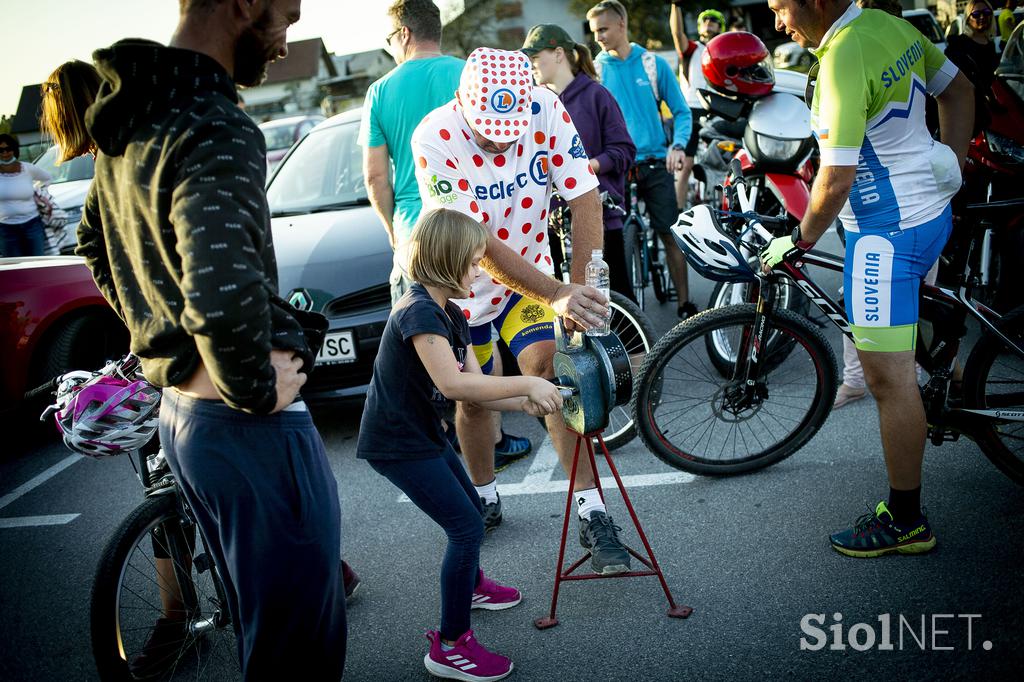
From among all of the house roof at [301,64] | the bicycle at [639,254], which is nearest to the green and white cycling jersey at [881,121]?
the bicycle at [639,254]

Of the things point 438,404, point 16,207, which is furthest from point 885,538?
point 16,207

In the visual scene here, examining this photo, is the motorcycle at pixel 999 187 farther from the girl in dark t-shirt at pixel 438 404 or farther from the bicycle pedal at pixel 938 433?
the girl in dark t-shirt at pixel 438 404

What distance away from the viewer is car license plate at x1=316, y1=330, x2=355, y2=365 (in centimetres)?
441

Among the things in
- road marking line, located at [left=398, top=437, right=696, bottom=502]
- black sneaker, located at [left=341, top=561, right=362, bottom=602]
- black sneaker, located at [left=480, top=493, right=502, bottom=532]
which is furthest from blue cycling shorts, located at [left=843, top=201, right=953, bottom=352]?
black sneaker, located at [left=341, top=561, right=362, bottom=602]

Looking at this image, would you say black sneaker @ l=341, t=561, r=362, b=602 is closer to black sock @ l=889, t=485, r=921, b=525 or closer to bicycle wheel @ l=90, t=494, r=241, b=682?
bicycle wheel @ l=90, t=494, r=241, b=682

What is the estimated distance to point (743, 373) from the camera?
356 cm

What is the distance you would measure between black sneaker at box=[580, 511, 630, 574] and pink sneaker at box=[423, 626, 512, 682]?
505 mm

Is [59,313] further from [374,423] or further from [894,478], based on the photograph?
[894,478]

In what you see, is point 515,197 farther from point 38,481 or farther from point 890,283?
point 38,481

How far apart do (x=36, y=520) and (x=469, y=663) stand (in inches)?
113

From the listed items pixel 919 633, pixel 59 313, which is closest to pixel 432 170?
pixel 919 633

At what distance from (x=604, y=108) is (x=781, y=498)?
9.06ft

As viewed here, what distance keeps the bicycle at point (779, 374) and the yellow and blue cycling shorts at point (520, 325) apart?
60 cm

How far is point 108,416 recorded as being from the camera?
245 centimetres
